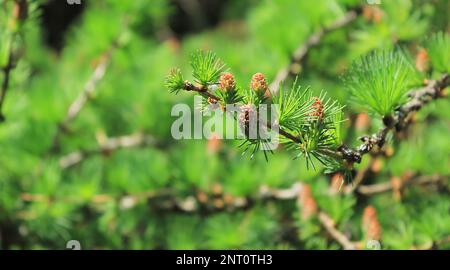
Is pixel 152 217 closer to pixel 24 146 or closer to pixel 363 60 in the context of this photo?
pixel 24 146

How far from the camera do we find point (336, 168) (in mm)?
534

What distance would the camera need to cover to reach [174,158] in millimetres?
969

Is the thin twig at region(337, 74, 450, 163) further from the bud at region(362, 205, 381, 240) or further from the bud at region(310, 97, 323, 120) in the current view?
the bud at region(362, 205, 381, 240)

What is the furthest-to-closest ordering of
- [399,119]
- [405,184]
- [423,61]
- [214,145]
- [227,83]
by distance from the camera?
1. [214,145]
2. [405,184]
3. [423,61]
4. [399,119]
5. [227,83]

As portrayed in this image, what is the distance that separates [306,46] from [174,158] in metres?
0.34

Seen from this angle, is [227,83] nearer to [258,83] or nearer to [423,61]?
[258,83]

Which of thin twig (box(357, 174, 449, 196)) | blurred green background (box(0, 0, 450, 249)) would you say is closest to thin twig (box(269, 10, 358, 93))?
blurred green background (box(0, 0, 450, 249))

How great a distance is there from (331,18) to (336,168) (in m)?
0.51

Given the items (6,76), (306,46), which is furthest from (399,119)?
(6,76)

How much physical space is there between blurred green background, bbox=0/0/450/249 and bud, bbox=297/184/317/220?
19mm

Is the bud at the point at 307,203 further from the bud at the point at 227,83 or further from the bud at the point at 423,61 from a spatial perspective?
the bud at the point at 227,83

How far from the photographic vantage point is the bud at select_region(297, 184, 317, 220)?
0.79 m

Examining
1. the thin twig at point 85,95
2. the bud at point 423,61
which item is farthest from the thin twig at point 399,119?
the thin twig at point 85,95
